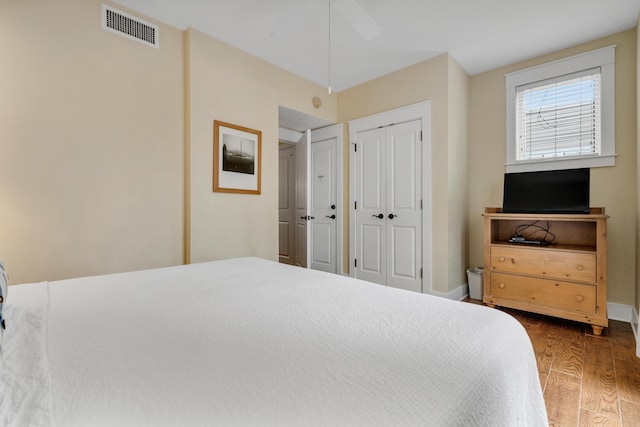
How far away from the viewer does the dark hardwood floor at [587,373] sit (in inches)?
58.0

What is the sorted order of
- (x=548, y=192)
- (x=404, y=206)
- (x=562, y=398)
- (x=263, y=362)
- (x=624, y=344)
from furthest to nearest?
(x=404, y=206) → (x=548, y=192) → (x=624, y=344) → (x=562, y=398) → (x=263, y=362)

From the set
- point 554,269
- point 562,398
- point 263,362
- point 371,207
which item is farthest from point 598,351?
point 263,362

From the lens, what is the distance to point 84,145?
2.12m

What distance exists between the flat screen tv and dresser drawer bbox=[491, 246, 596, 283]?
1.39ft

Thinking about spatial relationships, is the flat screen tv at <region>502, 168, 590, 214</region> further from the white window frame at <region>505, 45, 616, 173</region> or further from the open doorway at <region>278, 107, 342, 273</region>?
the open doorway at <region>278, 107, 342, 273</region>

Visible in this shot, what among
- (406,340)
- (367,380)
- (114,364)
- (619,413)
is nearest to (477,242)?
(619,413)

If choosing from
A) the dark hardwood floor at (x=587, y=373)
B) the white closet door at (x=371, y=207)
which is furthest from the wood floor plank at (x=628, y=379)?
the white closet door at (x=371, y=207)

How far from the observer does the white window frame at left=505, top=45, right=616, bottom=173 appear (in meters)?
2.69

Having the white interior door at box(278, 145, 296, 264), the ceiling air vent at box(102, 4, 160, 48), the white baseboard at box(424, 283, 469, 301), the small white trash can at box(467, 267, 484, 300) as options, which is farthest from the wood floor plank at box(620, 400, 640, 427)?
the ceiling air vent at box(102, 4, 160, 48)

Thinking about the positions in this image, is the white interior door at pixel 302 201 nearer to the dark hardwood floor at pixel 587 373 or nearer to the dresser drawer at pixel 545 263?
the dresser drawer at pixel 545 263

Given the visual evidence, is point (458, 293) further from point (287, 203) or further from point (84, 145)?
point (84, 145)

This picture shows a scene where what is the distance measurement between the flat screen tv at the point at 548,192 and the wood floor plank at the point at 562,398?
155 cm

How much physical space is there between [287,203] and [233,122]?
212cm

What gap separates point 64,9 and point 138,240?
171 centimetres
